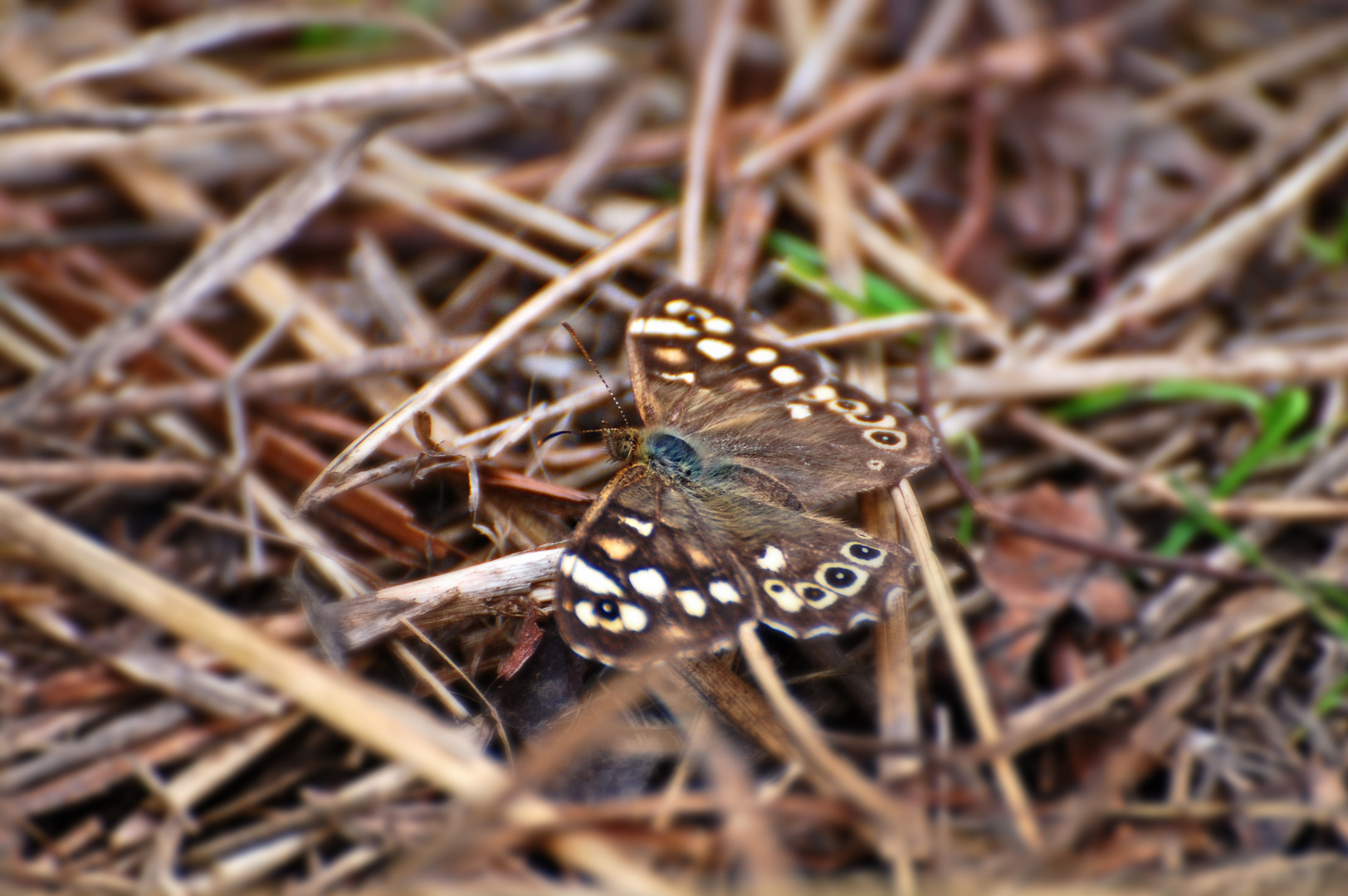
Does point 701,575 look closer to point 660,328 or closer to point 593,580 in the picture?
point 593,580

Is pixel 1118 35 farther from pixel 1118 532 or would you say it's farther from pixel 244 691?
pixel 244 691

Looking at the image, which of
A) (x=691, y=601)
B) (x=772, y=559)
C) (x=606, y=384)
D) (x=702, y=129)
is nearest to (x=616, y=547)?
(x=691, y=601)

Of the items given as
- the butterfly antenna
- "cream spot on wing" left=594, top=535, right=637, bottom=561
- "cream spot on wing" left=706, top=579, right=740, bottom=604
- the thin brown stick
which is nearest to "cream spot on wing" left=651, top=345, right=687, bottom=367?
the butterfly antenna

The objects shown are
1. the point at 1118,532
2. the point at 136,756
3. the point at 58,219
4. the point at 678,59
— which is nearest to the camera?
the point at 136,756

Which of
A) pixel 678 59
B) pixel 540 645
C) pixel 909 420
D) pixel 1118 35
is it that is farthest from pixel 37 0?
pixel 1118 35

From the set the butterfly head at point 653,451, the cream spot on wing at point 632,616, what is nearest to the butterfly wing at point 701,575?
the cream spot on wing at point 632,616

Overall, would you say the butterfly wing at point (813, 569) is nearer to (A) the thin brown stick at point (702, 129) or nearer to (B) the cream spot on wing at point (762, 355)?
(B) the cream spot on wing at point (762, 355)
